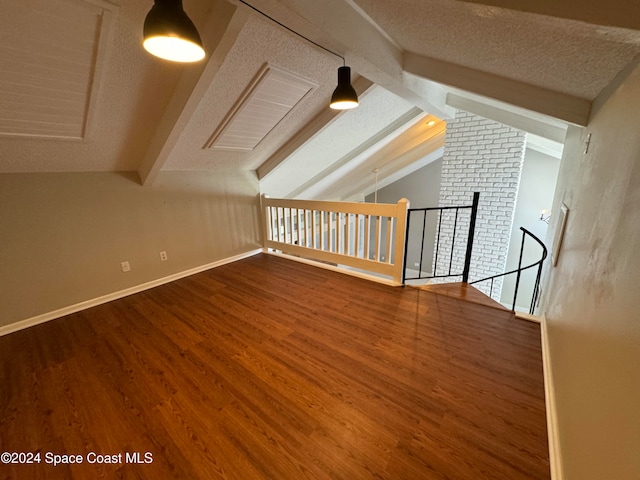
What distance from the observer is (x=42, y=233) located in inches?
89.0

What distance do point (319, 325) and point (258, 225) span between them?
7.45 feet

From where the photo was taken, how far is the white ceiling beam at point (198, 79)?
1462mm

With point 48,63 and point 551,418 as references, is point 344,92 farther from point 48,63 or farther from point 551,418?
point 551,418

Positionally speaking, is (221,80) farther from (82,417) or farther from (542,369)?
(542,369)

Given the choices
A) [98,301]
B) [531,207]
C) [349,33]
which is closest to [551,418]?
[349,33]

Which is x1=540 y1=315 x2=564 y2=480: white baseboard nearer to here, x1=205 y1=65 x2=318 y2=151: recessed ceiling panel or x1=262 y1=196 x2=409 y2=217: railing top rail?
x1=262 y1=196 x2=409 y2=217: railing top rail

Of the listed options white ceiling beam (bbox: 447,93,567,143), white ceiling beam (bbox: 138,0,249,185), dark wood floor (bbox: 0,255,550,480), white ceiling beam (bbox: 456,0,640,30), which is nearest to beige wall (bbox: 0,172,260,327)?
dark wood floor (bbox: 0,255,550,480)

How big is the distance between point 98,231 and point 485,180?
15.6ft

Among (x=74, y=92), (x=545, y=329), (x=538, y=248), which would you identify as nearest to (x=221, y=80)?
(x=74, y=92)

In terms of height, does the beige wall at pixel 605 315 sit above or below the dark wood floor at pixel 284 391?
above

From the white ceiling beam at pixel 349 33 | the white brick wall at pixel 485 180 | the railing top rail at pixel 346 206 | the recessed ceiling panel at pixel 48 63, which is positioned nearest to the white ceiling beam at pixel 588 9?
the white ceiling beam at pixel 349 33

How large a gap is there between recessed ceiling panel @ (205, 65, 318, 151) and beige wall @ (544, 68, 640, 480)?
6.52 ft

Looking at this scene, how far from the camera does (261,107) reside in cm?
233

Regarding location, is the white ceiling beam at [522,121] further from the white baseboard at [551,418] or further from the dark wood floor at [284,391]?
the white baseboard at [551,418]
